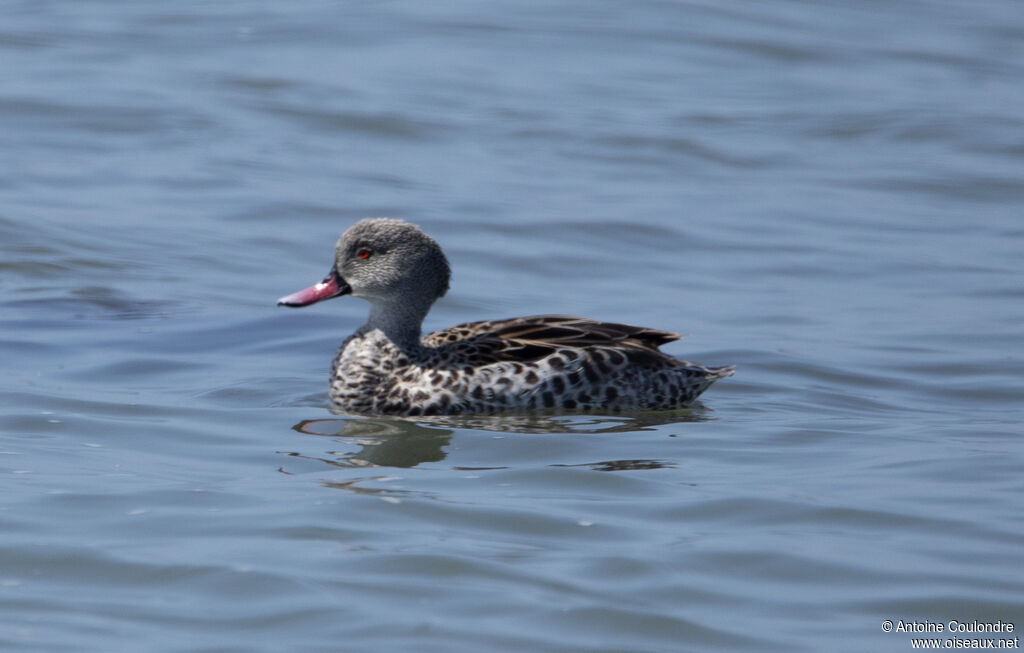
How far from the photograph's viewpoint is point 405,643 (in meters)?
5.71

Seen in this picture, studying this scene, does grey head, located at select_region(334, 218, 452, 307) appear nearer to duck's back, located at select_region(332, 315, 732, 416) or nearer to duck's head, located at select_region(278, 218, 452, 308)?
duck's head, located at select_region(278, 218, 452, 308)

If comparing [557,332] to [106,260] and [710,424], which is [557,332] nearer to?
[710,424]

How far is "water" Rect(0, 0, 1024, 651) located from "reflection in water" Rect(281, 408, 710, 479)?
4cm

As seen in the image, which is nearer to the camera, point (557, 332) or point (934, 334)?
point (557, 332)


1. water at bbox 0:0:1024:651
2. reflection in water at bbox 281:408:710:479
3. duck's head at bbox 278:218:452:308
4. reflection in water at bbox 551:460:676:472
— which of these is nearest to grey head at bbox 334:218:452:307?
duck's head at bbox 278:218:452:308

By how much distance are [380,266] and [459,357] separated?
77 cm

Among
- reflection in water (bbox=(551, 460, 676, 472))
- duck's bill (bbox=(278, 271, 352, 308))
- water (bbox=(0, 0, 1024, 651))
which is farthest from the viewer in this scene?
duck's bill (bbox=(278, 271, 352, 308))

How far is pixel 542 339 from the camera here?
9.47 metres

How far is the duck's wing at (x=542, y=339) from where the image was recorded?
30.8ft

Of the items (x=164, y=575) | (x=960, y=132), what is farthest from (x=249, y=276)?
(x=960, y=132)

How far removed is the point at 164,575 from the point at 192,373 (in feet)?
13.6

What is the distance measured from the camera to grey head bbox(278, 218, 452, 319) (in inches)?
380

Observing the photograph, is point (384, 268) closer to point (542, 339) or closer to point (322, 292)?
point (322, 292)

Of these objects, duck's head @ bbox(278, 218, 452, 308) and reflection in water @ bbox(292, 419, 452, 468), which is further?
duck's head @ bbox(278, 218, 452, 308)
